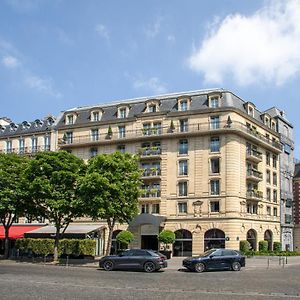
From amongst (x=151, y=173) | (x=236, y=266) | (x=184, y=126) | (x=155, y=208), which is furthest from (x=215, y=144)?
(x=236, y=266)

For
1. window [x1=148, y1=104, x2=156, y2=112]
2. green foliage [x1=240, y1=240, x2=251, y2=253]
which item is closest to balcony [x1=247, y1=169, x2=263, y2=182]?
green foliage [x1=240, y1=240, x2=251, y2=253]

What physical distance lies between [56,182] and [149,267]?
1403 cm

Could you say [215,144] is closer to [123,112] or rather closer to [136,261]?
[123,112]

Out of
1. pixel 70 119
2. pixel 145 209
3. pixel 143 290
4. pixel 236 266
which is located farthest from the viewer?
pixel 70 119

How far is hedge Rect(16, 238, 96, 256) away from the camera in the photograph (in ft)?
150

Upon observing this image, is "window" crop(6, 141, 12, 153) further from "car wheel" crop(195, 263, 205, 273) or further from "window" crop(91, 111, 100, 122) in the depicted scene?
"car wheel" crop(195, 263, 205, 273)

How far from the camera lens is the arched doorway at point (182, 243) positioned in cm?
5441

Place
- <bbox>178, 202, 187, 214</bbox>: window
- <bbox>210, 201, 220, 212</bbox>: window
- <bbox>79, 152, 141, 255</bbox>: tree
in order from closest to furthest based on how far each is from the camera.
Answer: <bbox>79, 152, 141, 255</bbox>: tree < <bbox>210, 201, 220, 212</bbox>: window < <bbox>178, 202, 187, 214</bbox>: window

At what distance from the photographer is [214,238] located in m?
53.3

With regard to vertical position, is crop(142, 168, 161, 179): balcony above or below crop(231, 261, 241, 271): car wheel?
above

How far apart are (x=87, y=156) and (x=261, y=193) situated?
21.5 m

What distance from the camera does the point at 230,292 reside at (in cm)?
1888

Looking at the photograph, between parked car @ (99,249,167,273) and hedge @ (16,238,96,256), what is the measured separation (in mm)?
13157

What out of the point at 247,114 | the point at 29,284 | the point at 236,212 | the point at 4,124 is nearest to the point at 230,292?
the point at 29,284
